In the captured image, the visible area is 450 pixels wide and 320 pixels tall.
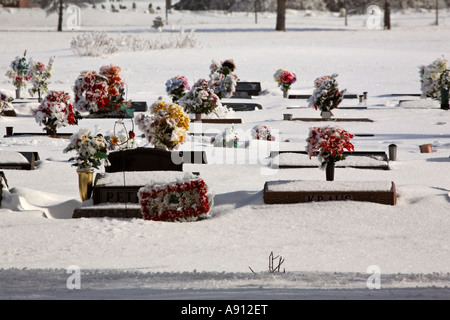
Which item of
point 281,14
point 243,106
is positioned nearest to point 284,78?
point 243,106

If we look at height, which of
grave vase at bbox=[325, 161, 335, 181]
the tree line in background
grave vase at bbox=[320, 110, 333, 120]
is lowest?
grave vase at bbox=[325, 161, 335, 181]

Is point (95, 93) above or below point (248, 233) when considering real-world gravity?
above

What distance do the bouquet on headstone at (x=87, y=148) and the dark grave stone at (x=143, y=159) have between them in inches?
19.3

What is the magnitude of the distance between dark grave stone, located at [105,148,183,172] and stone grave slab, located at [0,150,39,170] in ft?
8.15

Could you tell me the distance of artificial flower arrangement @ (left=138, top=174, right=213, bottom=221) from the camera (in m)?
10.2

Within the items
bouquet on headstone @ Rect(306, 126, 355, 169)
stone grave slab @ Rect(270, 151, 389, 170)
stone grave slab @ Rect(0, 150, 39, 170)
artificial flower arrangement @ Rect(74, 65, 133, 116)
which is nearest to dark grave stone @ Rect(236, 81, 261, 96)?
artificial flower arrangement @ Rect(74, 65, 133, 116)

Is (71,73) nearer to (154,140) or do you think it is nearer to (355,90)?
(355,90)

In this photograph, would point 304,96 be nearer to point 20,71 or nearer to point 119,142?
point 20,71

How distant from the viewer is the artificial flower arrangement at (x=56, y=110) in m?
16.9

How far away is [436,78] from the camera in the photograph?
24531mm

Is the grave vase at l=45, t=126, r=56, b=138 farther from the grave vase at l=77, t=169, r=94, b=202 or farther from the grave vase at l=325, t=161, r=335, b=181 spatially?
the grave vase at l=325, t=161, r=335, b=181

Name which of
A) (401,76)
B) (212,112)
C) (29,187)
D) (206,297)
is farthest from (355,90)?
(206,297)

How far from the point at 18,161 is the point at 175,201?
4706 millimetres

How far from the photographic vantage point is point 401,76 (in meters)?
38.2
